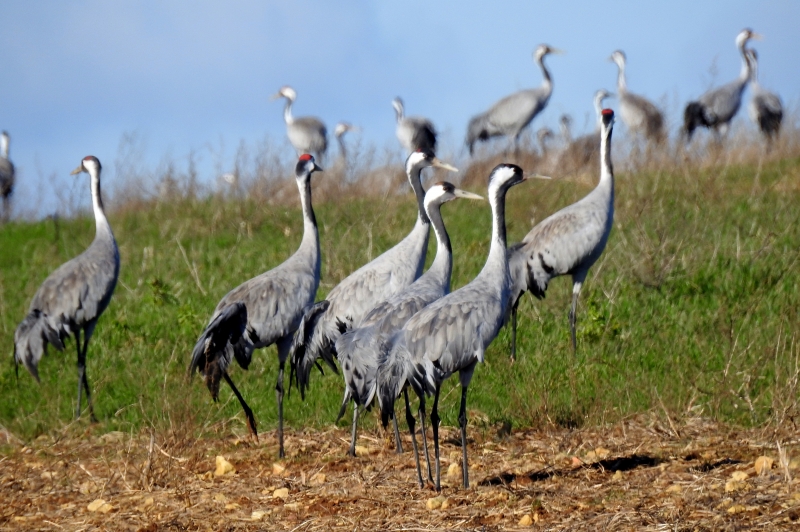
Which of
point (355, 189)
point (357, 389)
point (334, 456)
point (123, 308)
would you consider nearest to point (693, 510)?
point (357, 389)

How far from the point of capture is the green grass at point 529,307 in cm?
573

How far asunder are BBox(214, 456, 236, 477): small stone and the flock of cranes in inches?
13.3

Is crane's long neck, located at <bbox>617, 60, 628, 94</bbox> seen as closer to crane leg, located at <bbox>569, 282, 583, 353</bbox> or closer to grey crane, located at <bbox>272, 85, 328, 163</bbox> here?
grey crane, located at <bbox>272, 85, 328, 163</bbox>

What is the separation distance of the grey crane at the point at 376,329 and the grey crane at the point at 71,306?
99.5 inches

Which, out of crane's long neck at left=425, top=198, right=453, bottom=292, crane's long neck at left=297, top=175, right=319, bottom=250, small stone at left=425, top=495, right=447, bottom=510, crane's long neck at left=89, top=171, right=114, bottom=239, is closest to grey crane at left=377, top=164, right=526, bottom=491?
small stone at left=425, top=495, right=447, bottom=510

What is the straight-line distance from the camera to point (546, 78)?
1617 centimetres

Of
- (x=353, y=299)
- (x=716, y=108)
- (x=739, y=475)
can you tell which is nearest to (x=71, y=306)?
(x=353, y=299)

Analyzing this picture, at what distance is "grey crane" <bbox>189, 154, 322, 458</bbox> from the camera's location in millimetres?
5688

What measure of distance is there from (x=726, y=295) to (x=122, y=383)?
4.40m

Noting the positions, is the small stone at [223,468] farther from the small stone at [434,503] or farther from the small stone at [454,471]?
the small stone at [434,503]

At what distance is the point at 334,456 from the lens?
5520 millimetres

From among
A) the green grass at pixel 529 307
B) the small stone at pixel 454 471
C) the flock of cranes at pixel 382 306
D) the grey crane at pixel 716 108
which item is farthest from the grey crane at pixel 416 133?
the small stone at pixel 454 471

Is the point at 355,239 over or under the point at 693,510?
over

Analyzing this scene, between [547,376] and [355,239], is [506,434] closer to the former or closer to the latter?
[547,376]
